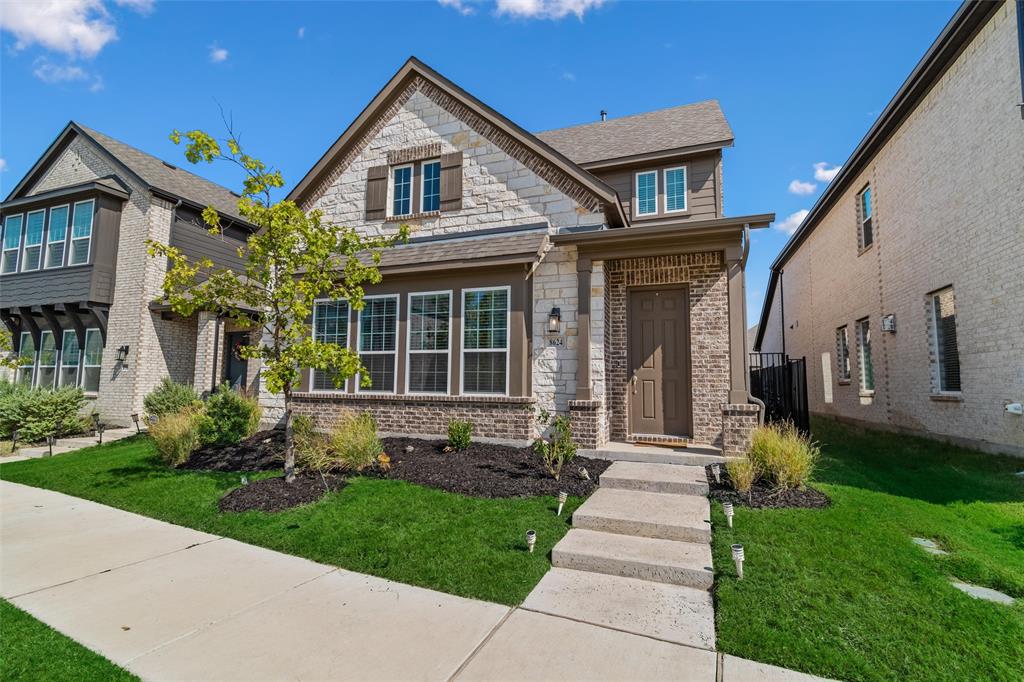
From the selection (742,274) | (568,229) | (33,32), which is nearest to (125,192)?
(33,32)

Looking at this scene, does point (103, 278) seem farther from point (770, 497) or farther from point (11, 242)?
point (770, 497)

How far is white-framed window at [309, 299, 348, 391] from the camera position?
10125 millimetres

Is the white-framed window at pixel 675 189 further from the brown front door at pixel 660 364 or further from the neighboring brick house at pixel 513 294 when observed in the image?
the brown front door at pixel 660 364

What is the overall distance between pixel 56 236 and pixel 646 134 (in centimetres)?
1734

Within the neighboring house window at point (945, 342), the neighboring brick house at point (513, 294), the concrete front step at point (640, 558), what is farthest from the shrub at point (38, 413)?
the neighboring house window at point (945, 342)

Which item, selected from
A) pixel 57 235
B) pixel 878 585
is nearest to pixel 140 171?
pixel 57 235

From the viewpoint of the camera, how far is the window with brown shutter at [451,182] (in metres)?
9.66

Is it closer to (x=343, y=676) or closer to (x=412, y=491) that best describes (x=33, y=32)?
(x=412, y=491)

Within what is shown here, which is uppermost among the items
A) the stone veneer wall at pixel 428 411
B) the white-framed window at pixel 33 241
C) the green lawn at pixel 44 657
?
the white-framed window at pixel 33 241

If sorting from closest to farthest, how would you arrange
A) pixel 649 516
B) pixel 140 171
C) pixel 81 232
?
pixel 649 516 → pixel 81 232 → pixel 140 171

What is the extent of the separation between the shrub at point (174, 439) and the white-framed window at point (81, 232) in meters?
8.75

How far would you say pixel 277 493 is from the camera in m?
6.23

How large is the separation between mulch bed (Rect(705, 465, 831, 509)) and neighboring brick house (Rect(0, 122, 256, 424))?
42.1 ft

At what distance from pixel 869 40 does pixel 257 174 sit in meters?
10.4
